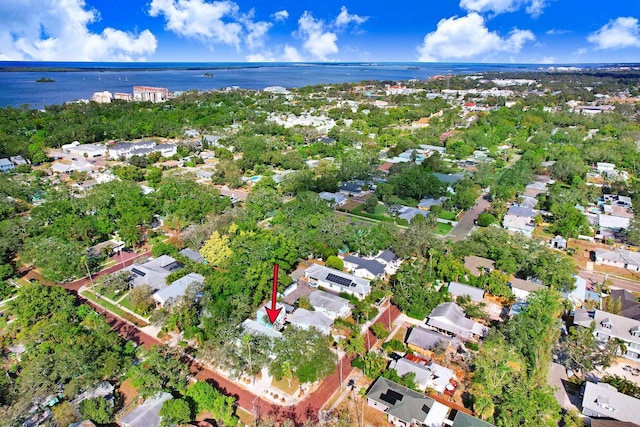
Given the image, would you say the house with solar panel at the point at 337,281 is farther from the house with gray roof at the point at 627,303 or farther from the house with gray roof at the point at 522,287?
the house with gray roof at the point at 627,303

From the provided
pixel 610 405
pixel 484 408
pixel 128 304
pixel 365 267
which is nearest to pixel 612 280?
pixel 610 405

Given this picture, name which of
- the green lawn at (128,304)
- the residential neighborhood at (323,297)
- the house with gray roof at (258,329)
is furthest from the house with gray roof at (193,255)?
the house with gray roof at (258,329)

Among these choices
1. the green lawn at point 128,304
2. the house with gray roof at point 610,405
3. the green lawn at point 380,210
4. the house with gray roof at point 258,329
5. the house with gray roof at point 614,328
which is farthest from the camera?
the green lawn at point 380,210

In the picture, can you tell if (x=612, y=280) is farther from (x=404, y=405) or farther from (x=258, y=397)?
(x=258, y=397)

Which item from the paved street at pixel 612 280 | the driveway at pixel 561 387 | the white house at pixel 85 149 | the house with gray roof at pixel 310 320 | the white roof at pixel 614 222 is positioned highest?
the white house at pixel 85 149

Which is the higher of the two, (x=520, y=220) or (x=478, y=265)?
(x=520, y=220)

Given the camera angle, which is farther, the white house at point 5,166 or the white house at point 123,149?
the white house at point 123,149
